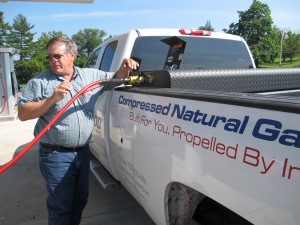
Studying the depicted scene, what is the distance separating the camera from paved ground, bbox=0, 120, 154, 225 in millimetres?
3561

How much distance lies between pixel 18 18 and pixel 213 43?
89.3 metres

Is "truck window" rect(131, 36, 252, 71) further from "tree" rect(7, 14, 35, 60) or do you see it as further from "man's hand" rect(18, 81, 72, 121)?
"tree" rect(7, 14, 35, 60)

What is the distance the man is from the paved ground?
80 cm

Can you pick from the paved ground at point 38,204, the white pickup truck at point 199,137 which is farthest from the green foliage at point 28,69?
the white pickup truck at point 199,137

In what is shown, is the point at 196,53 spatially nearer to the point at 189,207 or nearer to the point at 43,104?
the point at 43,104

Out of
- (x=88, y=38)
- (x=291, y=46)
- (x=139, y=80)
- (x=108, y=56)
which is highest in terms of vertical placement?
(x=88, y=38)

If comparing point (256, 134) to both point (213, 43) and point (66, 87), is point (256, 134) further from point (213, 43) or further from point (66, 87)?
point (213, 43)

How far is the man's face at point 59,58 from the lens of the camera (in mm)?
2588

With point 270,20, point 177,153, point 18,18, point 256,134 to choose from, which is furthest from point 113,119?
point 18,18

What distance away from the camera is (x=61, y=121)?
2.64m

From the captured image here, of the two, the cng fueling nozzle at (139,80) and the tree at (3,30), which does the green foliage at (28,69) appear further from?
the cng fueling nozzle at (139,80)

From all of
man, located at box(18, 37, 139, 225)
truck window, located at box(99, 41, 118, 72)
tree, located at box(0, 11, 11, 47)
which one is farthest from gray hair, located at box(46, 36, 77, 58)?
tree, located at box(0, 11, 11, 47)

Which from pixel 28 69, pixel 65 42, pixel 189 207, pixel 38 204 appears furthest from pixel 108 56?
pixel 28 69

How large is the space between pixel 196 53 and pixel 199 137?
235 cm
